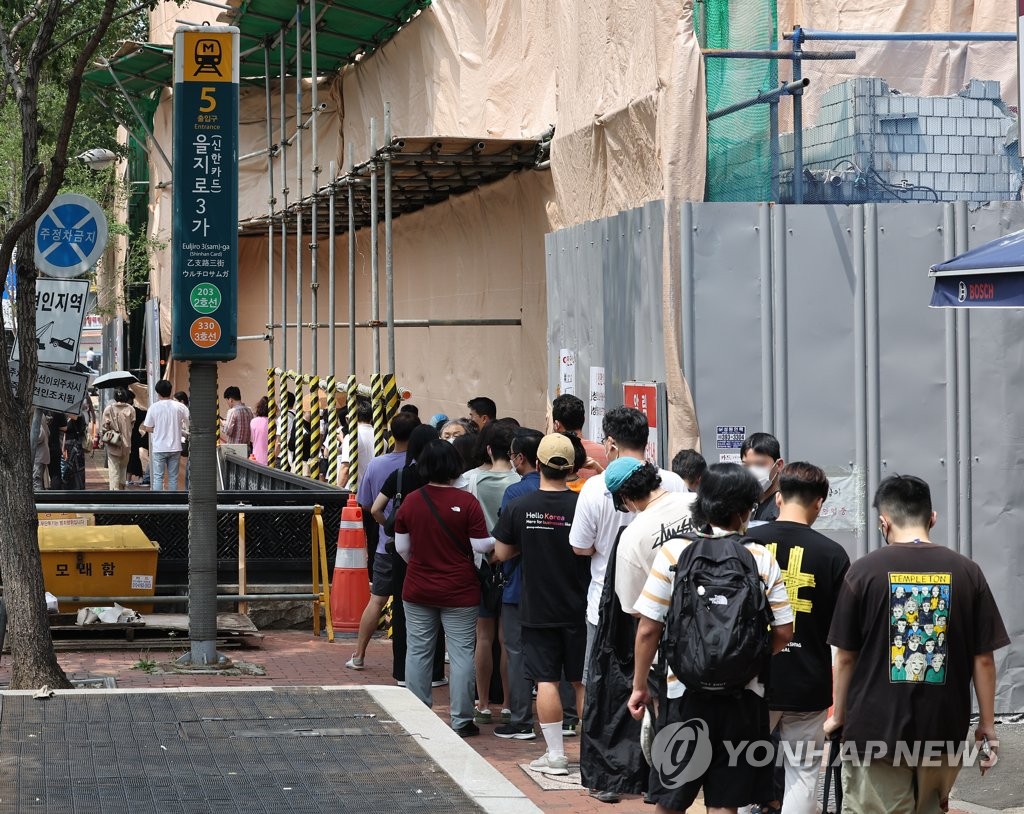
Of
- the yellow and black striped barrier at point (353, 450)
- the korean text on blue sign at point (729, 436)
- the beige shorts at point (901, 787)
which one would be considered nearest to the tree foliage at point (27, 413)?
the korean text on blue sign at point (729, 436)

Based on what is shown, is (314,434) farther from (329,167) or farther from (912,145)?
(912,145)

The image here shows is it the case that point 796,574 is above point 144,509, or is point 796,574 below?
above

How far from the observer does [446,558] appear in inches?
332

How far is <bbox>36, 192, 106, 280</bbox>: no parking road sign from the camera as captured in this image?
34.7 ft

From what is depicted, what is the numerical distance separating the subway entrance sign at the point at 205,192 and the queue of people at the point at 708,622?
247 cm

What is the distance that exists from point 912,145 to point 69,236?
596 centimetres

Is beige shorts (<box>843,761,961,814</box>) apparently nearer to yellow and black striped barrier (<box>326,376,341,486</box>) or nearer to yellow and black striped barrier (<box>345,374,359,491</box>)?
yellow and black striped barrier (<box>345,374,359,491</box>)

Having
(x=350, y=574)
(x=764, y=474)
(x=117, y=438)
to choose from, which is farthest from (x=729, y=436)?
(x=117, y=438)


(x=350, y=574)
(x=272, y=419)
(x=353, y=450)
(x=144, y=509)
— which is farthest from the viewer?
(x=272, y=419)

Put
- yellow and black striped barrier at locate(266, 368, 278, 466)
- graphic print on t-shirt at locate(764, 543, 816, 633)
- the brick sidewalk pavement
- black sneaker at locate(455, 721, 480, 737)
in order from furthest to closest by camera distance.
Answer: yellow and black striped barrier at locate(266, 368, 278, 466)
black sneaker at locate(455, 721, 480, 737)
the brick sidewalk pavement
graphic print on t-shirt at locate(764, 543, 816, 633)

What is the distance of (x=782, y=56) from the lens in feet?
32.0

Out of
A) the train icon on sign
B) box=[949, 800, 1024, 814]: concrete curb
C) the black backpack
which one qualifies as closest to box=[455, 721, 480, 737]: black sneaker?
box=[949, 800, 1024, 814]: concrete curb

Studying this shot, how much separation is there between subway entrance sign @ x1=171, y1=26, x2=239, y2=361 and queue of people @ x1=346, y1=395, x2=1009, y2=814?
8.09ft

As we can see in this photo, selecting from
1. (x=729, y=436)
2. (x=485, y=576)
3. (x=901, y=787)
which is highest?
(x=729, y=436)
